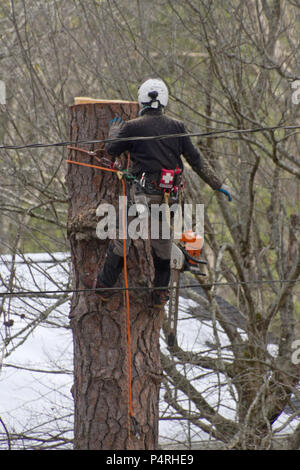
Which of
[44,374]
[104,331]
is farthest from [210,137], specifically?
[104,331]

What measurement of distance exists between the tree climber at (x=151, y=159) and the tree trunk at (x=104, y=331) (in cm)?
14

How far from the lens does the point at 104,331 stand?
6023 millimetres

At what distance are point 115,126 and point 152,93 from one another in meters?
0.41

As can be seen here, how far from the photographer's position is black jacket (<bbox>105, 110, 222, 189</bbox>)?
5867mm

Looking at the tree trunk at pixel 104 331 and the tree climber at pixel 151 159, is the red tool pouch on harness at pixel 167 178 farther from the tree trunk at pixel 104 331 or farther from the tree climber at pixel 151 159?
the tree trunk at pixel 104 331

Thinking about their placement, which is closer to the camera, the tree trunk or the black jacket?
the black jacket

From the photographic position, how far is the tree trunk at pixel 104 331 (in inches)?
236

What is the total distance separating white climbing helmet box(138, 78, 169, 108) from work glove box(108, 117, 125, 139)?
24 cm

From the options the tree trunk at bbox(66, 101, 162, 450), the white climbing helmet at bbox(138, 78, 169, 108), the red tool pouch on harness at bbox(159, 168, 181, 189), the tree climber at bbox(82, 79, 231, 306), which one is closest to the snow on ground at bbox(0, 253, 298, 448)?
A: the tree trunk at bbox(66, 101, 162, 450)

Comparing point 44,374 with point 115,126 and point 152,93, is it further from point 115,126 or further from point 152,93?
point 152,93

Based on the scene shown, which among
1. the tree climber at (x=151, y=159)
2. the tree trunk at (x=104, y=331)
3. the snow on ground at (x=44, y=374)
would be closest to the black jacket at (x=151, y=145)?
the tree climber at (x=151, y=159)

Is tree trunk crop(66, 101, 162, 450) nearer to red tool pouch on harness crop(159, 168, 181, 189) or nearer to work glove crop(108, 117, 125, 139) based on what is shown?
work glove crop(108, 117, 125, 139)

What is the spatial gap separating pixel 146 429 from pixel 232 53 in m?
4.92

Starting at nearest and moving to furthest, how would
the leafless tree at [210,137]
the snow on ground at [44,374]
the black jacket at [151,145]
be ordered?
the black jacket at [151,145]
the leafless tree at [210,137]
the snow on ground at [44,374]
